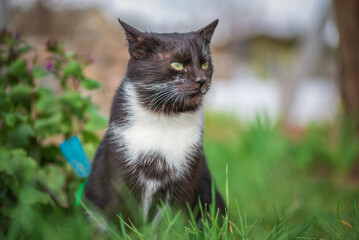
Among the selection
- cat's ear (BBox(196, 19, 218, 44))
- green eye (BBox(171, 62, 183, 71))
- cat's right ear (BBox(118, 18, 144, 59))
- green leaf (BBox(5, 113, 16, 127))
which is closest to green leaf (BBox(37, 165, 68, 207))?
green leaf (BBox(5, 113, 16, 127))

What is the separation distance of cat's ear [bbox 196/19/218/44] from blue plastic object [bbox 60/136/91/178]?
1005mm

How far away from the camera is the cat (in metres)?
1.83

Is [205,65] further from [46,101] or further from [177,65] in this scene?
[46,101]

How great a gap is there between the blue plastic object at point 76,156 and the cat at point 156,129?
1.40ft

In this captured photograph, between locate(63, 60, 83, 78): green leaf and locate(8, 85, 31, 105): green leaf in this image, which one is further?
locate(63, 60, 83, 78): green leaf

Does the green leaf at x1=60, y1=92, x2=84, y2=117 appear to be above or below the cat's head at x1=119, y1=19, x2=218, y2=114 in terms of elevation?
below

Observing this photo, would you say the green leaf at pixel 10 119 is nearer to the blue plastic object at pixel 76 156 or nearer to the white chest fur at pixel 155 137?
the blue plastic object at pixel 76 156

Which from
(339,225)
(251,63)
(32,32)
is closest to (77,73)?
(339,225)

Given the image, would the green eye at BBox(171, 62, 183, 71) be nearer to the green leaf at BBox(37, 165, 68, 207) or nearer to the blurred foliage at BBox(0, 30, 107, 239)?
the blurred foliage at BBox(0, 30, 107, 239)

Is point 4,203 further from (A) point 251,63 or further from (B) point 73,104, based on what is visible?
(A) point 251,63

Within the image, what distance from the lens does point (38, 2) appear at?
4.39 meters

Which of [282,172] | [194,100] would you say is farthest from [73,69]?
[282,172]

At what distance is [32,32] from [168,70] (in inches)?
126

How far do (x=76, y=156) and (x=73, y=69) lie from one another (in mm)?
568
